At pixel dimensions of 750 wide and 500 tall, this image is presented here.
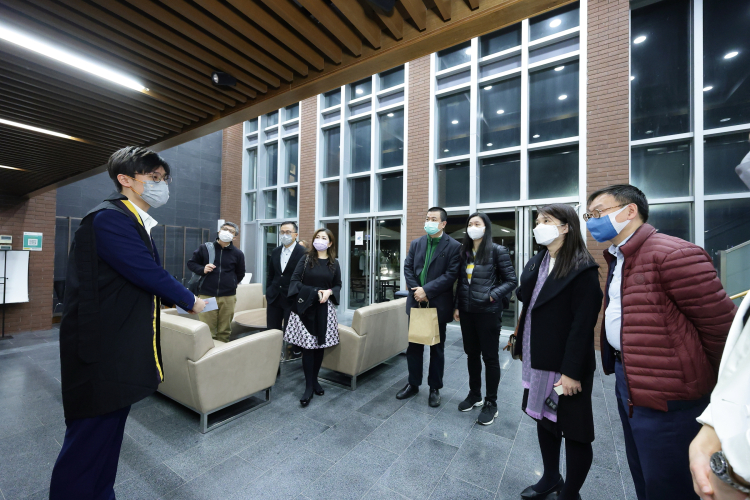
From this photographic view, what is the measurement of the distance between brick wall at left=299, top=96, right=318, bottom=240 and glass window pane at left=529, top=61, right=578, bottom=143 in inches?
197

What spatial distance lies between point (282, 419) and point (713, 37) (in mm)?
7546

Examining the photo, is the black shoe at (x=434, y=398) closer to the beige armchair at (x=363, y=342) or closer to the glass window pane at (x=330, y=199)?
the beige armchair at (x=363, y=342)

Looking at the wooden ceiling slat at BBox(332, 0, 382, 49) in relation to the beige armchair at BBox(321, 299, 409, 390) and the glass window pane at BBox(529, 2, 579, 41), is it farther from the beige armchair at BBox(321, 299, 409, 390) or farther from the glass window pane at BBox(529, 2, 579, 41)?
the glass window pane at BBox(529, 2, 579, 41)

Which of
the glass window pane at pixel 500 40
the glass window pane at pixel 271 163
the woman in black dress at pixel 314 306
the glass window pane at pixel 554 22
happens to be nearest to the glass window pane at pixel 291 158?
the glass window pane at pixel 271 163

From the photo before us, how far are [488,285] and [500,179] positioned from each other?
3954 millimetres

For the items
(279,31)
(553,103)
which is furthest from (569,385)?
(553,103)

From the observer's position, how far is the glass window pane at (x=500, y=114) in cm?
582

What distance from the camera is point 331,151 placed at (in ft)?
26.6

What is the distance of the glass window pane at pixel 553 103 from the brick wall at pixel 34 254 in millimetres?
9030

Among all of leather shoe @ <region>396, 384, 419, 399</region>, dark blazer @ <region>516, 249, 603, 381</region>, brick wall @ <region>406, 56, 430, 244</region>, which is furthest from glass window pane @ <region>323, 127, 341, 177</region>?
dark blazer @ <region>516, 249, 603, 381</region>

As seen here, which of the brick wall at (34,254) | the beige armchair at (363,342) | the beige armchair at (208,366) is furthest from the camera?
the brick wall at (34,254)

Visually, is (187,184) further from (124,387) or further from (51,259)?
(124,387)

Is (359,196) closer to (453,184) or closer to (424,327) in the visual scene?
(453,184)

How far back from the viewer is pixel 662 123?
15.9ft
